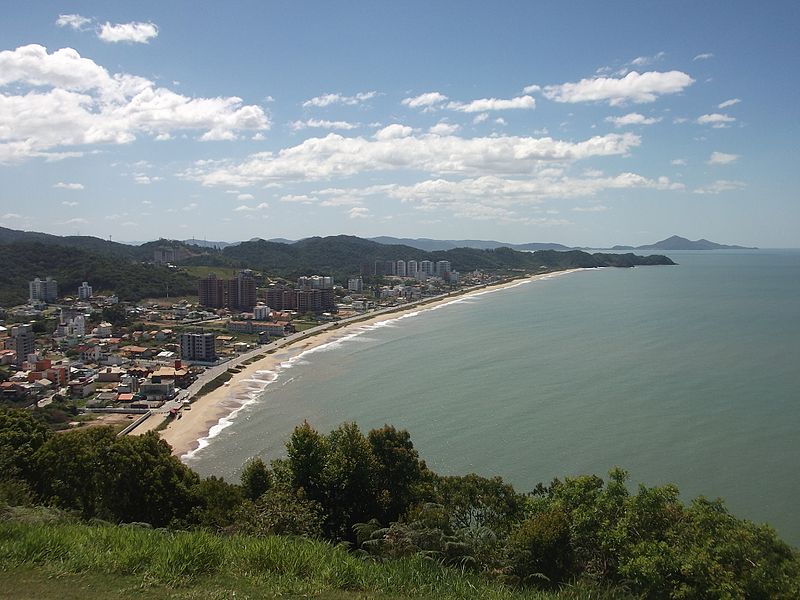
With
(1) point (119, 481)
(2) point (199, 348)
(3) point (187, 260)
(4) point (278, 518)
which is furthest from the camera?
(3) point (187, 260)

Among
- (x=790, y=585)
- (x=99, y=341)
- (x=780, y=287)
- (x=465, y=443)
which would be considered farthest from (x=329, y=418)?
(x=780, y=287)

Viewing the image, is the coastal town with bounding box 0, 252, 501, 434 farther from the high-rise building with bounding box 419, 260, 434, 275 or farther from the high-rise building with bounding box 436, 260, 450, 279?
the high-rise building with bounding box 419, 260, 434, 275

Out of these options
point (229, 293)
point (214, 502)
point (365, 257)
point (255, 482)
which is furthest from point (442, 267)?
point (214, 502)

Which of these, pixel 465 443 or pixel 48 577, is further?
pixel 465 443

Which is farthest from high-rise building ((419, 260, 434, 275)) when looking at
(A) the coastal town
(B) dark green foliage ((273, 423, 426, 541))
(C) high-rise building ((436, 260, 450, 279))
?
(B) dark green foliage ((273, 423, 426, 541))

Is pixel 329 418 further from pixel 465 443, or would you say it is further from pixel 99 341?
pixel 99 341

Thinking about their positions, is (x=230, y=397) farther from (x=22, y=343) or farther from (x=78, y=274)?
(x=78, y=274)
